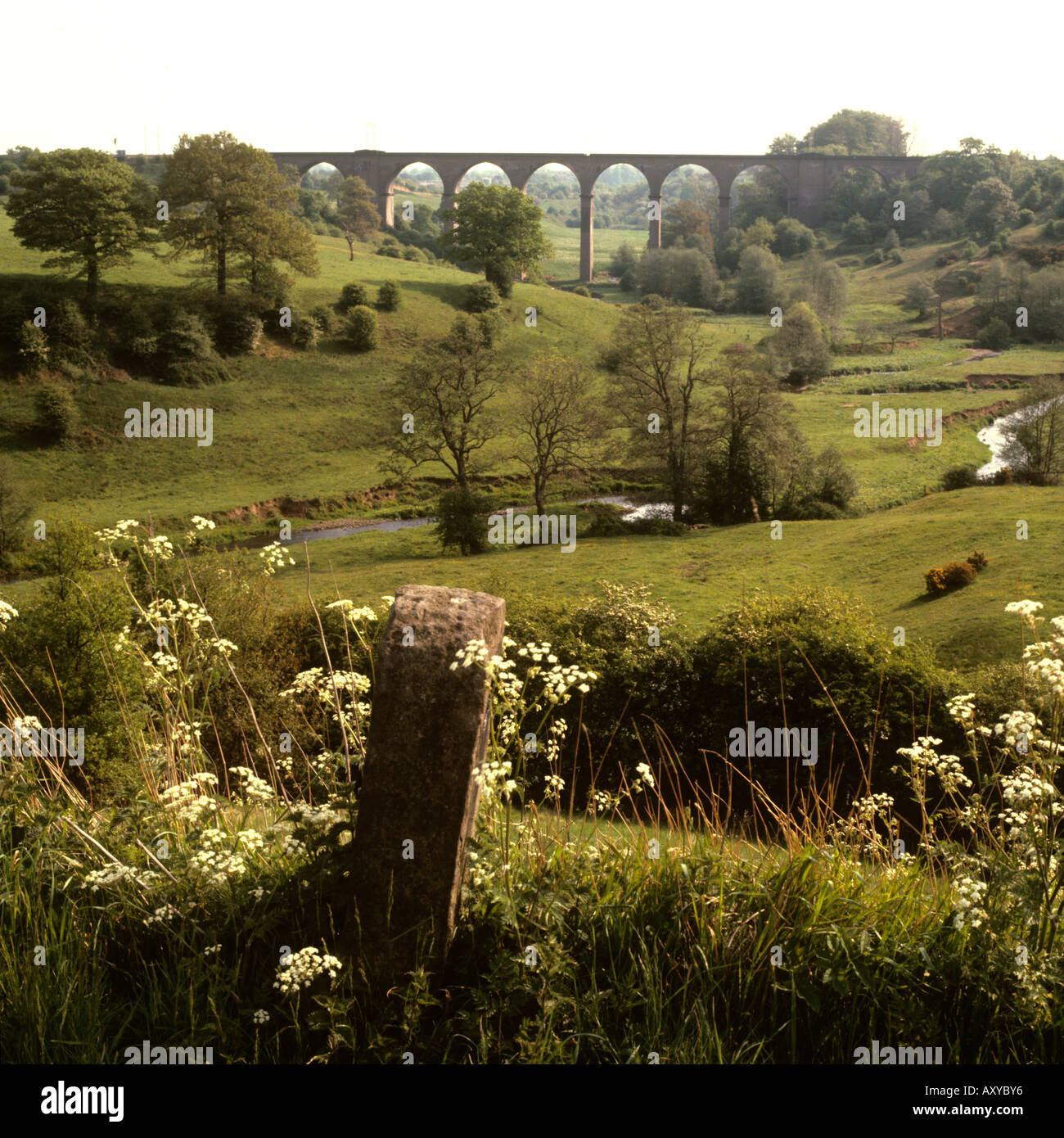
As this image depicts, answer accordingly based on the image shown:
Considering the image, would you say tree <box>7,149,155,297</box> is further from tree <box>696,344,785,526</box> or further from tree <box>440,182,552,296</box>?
tree <box>696,344,785,526</box>

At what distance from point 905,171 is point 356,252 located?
279 feet

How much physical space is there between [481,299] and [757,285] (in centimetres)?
3515

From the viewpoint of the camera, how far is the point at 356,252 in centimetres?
9075

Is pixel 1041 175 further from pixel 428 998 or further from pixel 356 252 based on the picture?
pixel 428 998

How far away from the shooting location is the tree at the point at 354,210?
330ft

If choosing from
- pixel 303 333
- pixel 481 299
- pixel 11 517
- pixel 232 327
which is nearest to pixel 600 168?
pixel 481 299

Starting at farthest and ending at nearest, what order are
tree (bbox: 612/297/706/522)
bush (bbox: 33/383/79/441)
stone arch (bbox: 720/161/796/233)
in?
stone arch (bbox: 720/161/796/233) < bush (bbox: 33/383/79/441) < tree (bbox: 612/297/706/522)

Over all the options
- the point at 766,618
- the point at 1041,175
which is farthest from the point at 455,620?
the point at 1041,175

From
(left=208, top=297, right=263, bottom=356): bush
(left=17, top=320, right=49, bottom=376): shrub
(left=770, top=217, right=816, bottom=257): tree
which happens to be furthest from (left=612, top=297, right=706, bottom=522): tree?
(left=770, top=217, right=816, bottom=257): tree

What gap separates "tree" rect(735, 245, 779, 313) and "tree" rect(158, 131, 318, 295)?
5063 cm

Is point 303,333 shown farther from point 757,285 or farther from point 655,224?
point 655,224

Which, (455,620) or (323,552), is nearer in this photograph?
(455,620)

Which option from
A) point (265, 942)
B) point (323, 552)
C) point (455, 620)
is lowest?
point (323, 552)

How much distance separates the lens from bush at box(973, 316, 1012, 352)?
86250 millimetres
